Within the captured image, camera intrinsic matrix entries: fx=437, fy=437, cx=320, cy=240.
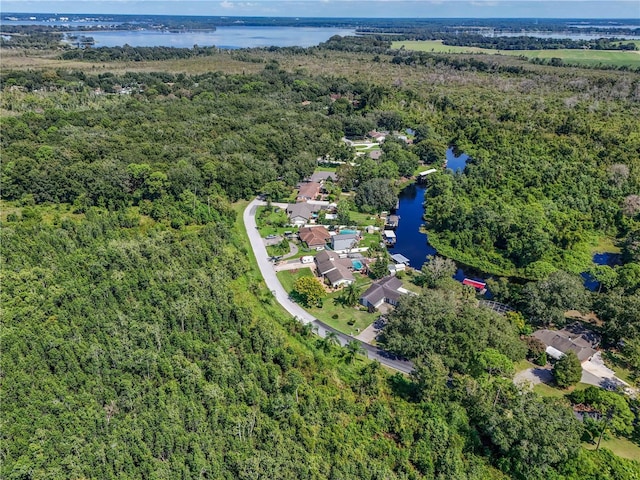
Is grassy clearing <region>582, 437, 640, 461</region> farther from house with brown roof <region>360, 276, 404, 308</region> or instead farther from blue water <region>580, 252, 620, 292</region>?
blue water <region>580, 252, 620, 292</region>

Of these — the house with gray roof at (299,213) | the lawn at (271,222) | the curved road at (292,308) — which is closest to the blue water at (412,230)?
the house with gray roof at (299,213)

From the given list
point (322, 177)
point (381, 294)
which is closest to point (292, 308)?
point (381, 294)

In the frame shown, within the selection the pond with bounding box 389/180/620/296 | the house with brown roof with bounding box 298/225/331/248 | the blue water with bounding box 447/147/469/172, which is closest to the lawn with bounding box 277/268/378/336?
the house with brown roof with bounding box 298/225/331/248

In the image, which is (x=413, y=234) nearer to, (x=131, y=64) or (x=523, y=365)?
(x=523, y=365)

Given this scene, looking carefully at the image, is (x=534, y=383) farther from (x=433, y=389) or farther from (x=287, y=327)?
(x=287, y=327)

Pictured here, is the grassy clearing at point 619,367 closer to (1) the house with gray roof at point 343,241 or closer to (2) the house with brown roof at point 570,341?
(2) the house with brown roof at point 570,341
